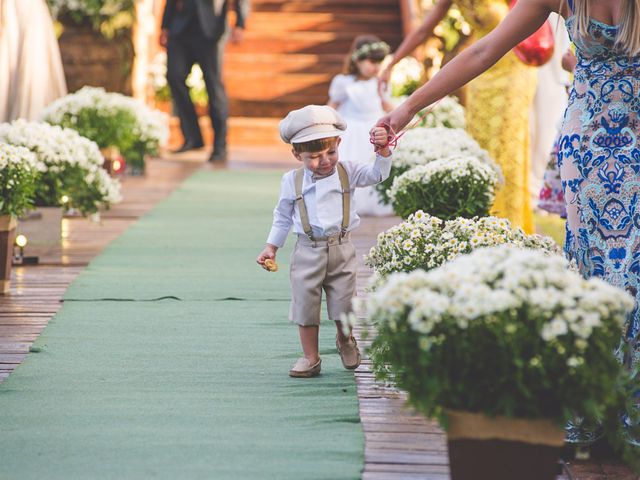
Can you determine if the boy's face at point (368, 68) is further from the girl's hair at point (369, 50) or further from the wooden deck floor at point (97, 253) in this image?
the wooden deck floor at point (97, 253)

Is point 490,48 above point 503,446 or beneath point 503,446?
above

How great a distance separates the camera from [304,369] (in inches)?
197

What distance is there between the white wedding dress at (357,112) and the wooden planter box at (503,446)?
23.8 ft

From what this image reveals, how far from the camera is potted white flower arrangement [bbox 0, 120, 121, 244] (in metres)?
8.05

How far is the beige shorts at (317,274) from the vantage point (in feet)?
16.2

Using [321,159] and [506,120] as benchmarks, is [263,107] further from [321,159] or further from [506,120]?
[321,159]

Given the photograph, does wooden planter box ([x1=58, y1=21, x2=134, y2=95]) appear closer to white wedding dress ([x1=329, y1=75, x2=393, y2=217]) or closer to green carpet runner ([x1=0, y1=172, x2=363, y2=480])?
white wedding dress ([x1=329, y1=75, x2=393, y2=217])

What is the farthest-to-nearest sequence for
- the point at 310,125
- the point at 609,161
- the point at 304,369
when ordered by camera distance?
the point at 304,369
the point at 310,125
the point at 609,161

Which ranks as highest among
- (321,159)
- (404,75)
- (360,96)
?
(404,75)

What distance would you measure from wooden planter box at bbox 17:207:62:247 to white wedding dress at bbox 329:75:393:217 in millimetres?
3001

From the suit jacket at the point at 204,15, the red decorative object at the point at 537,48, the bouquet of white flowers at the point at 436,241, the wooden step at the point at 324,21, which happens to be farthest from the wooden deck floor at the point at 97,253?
the wooden step at the point at 324,21

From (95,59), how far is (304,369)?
1138cm

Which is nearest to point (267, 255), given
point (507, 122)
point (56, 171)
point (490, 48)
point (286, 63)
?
point (490, 48)

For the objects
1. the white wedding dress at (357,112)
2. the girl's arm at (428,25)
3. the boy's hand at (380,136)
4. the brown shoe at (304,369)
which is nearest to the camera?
the boy's hand at (380,136)
